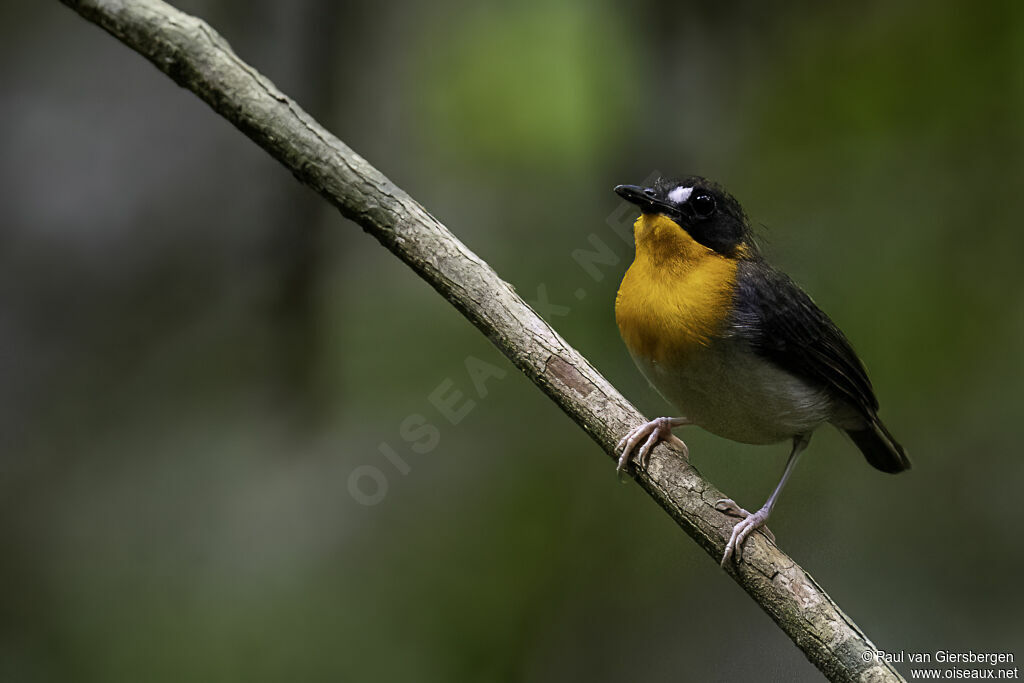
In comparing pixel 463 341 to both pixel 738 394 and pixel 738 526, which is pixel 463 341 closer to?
pixel 738 394

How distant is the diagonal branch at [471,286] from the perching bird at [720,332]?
181mm

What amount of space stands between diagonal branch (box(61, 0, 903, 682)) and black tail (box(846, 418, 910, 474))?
0.97 meters

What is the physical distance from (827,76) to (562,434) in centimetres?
250

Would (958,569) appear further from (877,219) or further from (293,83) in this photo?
(293,83)

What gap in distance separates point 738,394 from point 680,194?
695 mm

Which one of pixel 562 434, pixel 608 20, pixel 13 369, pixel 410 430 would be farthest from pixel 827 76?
pixel 13 369

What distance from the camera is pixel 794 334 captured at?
2891 millimetres

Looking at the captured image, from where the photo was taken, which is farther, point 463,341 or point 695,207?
point 463,341

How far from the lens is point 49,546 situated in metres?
4.81
